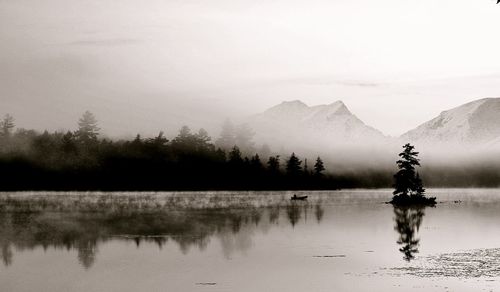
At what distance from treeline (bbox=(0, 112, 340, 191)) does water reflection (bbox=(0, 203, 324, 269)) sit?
2401 inches

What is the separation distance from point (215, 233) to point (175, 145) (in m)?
109

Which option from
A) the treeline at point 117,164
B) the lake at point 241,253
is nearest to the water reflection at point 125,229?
the lake at point 241,253

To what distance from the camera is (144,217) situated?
196ft

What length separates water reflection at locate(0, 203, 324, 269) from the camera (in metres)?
38.8

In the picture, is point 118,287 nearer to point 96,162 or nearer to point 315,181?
point 96,162

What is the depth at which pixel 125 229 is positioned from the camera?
4872 centimetres

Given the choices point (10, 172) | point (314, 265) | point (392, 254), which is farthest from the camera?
point (10, 172)

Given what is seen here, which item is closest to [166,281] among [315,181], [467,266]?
[467,266]

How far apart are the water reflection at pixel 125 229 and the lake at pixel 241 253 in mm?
75

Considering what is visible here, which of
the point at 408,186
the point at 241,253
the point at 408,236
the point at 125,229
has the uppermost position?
the point at 408,186

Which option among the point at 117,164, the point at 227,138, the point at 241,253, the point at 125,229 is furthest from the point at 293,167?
the point at 241,253

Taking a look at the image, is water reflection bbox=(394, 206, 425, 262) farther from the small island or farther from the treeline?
the treeline

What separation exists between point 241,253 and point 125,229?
48.9 feet

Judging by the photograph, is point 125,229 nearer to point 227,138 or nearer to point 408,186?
point 408,186
